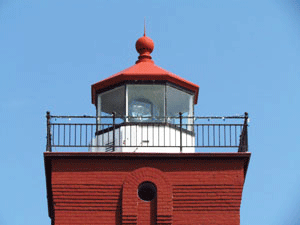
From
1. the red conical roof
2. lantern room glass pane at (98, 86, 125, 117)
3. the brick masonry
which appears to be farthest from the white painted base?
the red conical roof

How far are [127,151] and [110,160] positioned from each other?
661 mm

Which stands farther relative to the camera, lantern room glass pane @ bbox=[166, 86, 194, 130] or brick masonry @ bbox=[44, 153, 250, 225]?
Result: lantern room glass pane @ bbox=[166, 86, 194, 130]

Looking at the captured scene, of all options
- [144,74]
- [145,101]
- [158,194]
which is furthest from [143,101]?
[158,194]

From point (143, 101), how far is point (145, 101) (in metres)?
0.05

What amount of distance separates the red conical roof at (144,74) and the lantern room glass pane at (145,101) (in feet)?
0.82

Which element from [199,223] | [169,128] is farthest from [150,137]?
[199,223]

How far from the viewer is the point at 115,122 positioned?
2917cm

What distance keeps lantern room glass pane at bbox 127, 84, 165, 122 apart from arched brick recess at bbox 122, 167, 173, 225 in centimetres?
193

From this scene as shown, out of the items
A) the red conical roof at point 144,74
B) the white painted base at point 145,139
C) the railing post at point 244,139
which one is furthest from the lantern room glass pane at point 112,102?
the railing post at point 244,139

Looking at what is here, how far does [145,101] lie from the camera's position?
2962cm

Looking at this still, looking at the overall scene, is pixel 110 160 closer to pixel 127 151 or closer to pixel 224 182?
pixel 127 151

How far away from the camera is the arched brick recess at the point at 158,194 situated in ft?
90.0

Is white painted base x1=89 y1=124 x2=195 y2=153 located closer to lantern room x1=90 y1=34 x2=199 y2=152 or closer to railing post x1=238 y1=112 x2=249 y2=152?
lantern room x1=90 y1=34 x2=199 y2=152

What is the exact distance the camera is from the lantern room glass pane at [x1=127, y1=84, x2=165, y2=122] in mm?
29438
